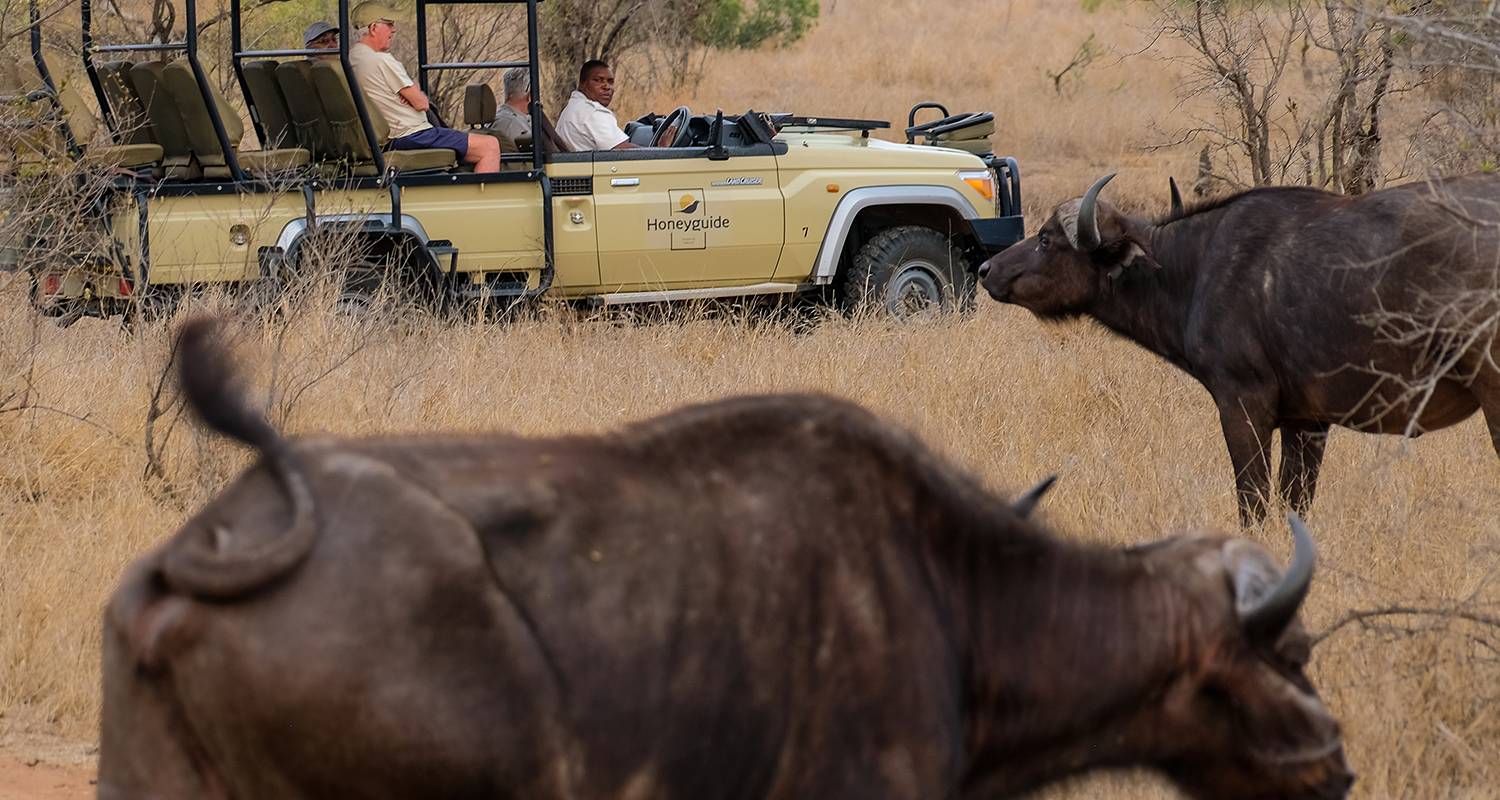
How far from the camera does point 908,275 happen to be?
11.8 meters

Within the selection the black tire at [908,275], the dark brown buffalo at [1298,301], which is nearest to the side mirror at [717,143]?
the black tire at [908,275]

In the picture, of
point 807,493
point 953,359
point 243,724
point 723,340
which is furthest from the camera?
point 723,340

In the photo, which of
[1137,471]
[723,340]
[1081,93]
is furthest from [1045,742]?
[1081,93]

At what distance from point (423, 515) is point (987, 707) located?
3.57 ft

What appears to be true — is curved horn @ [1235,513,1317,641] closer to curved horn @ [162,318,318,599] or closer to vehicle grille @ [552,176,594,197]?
curved horn @ [162,318,318,599]

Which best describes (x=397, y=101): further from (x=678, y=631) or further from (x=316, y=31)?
(x=678, y=631)

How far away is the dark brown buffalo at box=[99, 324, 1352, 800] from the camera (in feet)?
8.12

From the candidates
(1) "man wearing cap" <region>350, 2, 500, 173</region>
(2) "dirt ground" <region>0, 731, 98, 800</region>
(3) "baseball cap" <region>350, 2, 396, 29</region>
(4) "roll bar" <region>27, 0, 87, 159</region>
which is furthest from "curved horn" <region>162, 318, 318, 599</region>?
(3) "baseball cap" <region>350, 2, 396, 29</region>

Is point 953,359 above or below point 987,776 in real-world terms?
below

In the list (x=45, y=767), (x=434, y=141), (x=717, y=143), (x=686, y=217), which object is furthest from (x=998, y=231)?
(x=45, y=767)

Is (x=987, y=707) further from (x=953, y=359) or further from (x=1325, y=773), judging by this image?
(x=953, y=359)

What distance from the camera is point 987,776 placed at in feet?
10.1

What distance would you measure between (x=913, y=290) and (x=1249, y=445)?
5.15 m

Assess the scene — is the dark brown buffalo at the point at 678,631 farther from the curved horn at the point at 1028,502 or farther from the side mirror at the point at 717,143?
the side mirror at the point at 717,143
